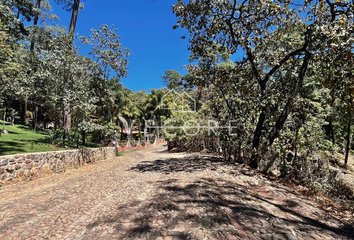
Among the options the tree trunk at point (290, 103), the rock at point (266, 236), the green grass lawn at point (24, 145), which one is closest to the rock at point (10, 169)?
the green grass lawn at point (24, 145)

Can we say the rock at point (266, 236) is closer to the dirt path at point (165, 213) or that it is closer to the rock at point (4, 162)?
the dirt path at point (165, 213)

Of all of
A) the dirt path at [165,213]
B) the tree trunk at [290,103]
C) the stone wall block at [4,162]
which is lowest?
the dirt path at [165,213]

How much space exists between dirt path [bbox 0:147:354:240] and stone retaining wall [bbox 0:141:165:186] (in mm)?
524

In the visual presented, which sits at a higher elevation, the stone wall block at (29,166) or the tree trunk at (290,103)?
A: the tree trunk at (290,103)

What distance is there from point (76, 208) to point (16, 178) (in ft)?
10.9

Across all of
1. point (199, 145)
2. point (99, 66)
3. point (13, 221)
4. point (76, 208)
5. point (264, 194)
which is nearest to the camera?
point (13, 221)

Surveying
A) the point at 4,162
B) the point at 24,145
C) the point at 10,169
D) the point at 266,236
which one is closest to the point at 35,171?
the point at 10,169

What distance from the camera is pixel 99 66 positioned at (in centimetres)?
1180

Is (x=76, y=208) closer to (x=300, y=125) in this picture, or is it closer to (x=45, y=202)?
(x=45, y=202)

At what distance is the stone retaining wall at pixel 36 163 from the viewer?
528 cm

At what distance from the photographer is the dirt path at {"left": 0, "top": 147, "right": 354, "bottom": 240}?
8.79 ft

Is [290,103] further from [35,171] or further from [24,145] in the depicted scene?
[24,145]

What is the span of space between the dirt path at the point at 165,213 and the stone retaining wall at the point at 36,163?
524 millimetres

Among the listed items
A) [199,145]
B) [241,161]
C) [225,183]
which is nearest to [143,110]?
[199,145]
